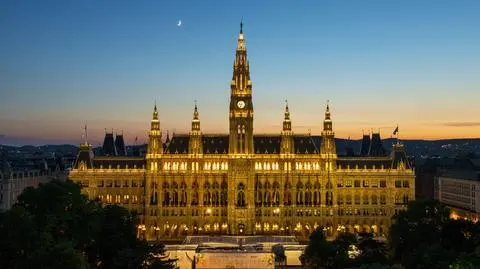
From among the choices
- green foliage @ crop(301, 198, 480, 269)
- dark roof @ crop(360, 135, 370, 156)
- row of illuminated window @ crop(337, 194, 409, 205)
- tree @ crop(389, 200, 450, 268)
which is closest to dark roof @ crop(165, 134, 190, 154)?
row of illuminated window @ crop(337, 194, 409, 205)

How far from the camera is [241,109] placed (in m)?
161

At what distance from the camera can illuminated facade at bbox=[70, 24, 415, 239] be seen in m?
159

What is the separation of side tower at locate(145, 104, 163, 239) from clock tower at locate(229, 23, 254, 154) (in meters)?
17.6

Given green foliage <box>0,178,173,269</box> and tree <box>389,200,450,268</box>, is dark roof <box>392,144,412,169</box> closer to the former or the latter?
tree <box>389,200,450,268</box>

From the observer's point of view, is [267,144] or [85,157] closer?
[267,144]

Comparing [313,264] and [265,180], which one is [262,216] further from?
[313,264]

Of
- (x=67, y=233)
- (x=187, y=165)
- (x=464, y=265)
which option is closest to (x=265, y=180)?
(x=187, y=165)

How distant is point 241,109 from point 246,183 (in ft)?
57.4

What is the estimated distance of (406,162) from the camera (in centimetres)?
16600

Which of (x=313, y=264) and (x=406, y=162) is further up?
(x=406, y=162)

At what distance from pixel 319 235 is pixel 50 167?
4366 inches

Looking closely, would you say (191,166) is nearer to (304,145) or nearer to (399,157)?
(304,145)

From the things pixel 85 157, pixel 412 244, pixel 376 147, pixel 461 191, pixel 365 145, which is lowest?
pixel 412 244

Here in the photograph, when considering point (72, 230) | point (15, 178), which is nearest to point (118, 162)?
point (15, 178)
